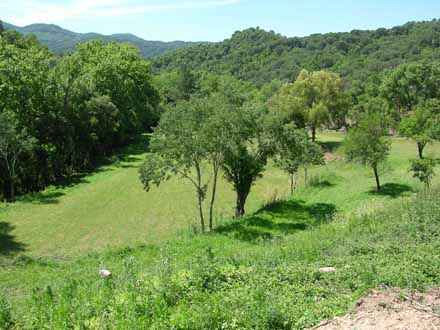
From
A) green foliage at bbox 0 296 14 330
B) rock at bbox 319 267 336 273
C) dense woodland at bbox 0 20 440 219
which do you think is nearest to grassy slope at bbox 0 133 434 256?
dense woodland at bbox 0 20 440 219

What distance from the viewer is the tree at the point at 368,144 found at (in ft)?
83.0

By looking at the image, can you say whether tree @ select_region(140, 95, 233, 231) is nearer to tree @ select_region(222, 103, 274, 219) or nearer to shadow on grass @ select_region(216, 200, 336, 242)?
tree @ select_region(222, 103, 274, 219)

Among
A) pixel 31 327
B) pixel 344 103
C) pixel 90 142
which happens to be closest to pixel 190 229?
pixel 31 327

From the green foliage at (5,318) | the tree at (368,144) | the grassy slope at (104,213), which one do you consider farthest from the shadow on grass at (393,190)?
the green foliage at (5,318)

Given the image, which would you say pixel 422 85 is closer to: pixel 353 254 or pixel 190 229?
pixel 190 229

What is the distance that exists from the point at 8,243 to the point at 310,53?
468 feet

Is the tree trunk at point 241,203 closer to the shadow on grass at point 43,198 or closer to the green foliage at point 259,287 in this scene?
the green foliage at point 259,287

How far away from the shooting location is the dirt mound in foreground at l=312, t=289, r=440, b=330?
680 centimetres

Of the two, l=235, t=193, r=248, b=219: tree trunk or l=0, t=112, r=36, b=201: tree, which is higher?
l=0, t=112, r=36, b=201: tree

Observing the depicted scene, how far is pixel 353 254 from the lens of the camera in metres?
11.2

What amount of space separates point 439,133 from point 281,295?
2696 cm

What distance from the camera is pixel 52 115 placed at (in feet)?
118

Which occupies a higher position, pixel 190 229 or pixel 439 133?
pixel 439 133

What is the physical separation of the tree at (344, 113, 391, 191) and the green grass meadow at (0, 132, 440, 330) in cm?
212
